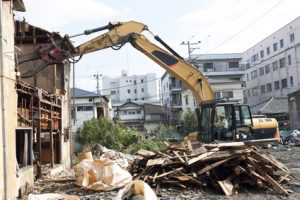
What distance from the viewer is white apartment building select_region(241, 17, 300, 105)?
46906mm

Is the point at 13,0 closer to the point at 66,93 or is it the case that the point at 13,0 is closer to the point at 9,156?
the point at 9,156

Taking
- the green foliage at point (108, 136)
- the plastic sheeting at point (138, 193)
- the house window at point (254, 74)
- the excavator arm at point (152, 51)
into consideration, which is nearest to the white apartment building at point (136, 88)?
the house window at point (254, 74)

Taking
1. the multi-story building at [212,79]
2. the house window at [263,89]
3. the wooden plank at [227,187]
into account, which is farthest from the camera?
the house window at [263,89]

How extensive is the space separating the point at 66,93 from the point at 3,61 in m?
10.2

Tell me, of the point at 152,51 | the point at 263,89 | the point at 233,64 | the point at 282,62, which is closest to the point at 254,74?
the point at 263,89

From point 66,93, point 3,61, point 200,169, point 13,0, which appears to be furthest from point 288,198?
point 66,93

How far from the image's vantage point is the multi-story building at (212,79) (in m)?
46.5

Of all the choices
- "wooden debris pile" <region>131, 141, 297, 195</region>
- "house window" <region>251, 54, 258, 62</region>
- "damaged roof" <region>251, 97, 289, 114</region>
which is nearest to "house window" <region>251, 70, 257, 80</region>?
"house window" <region>251, 54, 258, 62</region>

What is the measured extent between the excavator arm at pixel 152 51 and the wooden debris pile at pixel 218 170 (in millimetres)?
4162

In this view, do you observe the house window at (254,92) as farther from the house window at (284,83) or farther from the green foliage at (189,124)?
the green foliage at (189,124)

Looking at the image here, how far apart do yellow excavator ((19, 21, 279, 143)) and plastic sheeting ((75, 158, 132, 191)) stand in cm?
445

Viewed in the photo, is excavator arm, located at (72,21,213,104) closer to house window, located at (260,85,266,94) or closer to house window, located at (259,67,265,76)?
house window, located at (260,85,266,94)

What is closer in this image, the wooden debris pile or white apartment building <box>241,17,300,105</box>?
the wooden debris pile

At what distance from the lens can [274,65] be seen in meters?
52.3
